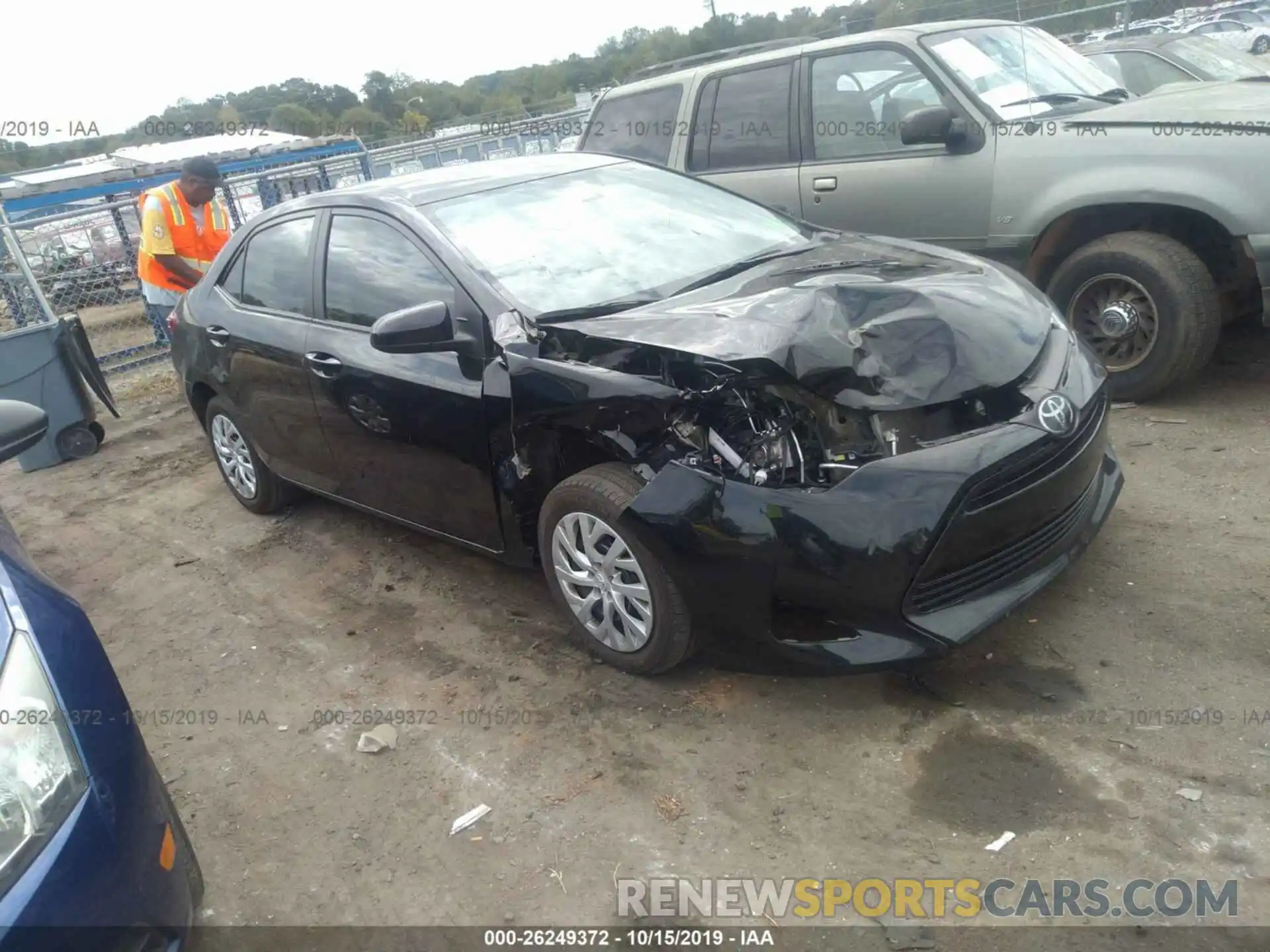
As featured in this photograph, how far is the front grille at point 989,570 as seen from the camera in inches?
111

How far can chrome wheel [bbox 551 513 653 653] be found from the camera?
3.17 m

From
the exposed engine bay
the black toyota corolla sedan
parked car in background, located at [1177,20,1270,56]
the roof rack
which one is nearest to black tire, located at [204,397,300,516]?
the black toyota corolla sedan

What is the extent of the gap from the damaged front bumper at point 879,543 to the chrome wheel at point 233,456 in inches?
120

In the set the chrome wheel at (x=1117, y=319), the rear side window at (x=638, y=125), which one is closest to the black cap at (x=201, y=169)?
the rear side window at (x=638, y=125)

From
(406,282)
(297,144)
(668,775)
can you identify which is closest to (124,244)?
(297,144)

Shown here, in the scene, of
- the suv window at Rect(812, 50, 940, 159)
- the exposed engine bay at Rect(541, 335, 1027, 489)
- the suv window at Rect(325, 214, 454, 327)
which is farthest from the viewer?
the suv window at Rect(812, 50, 940, 159)

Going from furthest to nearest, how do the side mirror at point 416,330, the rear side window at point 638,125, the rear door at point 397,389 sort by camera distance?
1. the rear side window at point 638,125
2. the rear door at point 397,389
3. the side mirror at point 416,330

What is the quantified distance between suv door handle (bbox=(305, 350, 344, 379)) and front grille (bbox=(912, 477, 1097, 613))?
8.11 ft

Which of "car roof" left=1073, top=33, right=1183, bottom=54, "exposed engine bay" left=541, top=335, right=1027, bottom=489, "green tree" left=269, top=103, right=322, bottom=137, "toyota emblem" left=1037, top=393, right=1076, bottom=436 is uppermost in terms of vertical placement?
"green tree" left=269, top=103, right=322, bottom=137

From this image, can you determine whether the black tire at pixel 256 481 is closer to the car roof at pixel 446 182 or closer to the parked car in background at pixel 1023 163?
the car roof at pixel 446 182

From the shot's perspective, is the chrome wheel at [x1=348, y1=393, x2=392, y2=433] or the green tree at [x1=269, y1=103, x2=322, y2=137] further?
the green tree at [x1=269, y1=103, x2=322, y2=137]

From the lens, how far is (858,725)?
3000 millimetres

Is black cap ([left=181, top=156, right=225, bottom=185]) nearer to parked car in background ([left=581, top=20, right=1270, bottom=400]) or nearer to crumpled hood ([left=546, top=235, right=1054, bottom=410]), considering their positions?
parked car in background ([left=581, top=20, right=1270, bottom=400])

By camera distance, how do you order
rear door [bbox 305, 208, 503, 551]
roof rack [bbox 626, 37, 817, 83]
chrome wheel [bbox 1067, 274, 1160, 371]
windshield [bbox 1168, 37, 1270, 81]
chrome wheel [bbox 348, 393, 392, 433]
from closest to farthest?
rear door [bbox 305, 208, 503, 551]
chrome wheel [bbox 348, 393, 392, 433]
chrome wheel [bbox 1067, 274, 1160, 371]
roof rack [bbox 626, 37, 817, 83]
windshield [bbox 1168, 37, 1270, 81]
